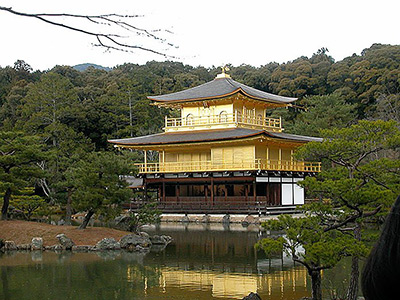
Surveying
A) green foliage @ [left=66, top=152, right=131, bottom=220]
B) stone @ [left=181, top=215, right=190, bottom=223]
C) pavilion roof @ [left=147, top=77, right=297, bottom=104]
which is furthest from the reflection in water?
pavilion roof @ [left=147, top=77, right=297, bottom=104]

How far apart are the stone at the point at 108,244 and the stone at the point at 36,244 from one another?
62.7 inches

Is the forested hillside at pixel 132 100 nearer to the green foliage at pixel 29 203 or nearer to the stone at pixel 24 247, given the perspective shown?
the green foliage at pixel 29 203

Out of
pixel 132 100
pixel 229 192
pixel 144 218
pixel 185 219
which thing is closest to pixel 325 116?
pixel 229 192

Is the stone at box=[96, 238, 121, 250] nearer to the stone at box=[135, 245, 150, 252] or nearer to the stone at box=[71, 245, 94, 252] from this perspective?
the stone at box=[71, 245, 94, 252]

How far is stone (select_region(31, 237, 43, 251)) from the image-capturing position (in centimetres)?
1423

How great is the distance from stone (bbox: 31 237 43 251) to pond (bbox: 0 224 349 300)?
0.55m

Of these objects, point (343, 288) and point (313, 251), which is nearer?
point (313, 251)

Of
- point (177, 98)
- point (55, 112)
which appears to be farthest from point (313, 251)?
point (55, 112)

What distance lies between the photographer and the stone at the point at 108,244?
14.1 meters

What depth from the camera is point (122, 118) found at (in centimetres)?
3878

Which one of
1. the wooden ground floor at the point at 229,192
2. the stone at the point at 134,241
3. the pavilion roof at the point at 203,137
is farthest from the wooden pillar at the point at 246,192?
the stone at the point at 134,241

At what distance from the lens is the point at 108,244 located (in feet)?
46.5

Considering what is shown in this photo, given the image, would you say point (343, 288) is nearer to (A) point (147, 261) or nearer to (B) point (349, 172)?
(B) point (349, 172)

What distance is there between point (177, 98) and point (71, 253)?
55.1 ft
